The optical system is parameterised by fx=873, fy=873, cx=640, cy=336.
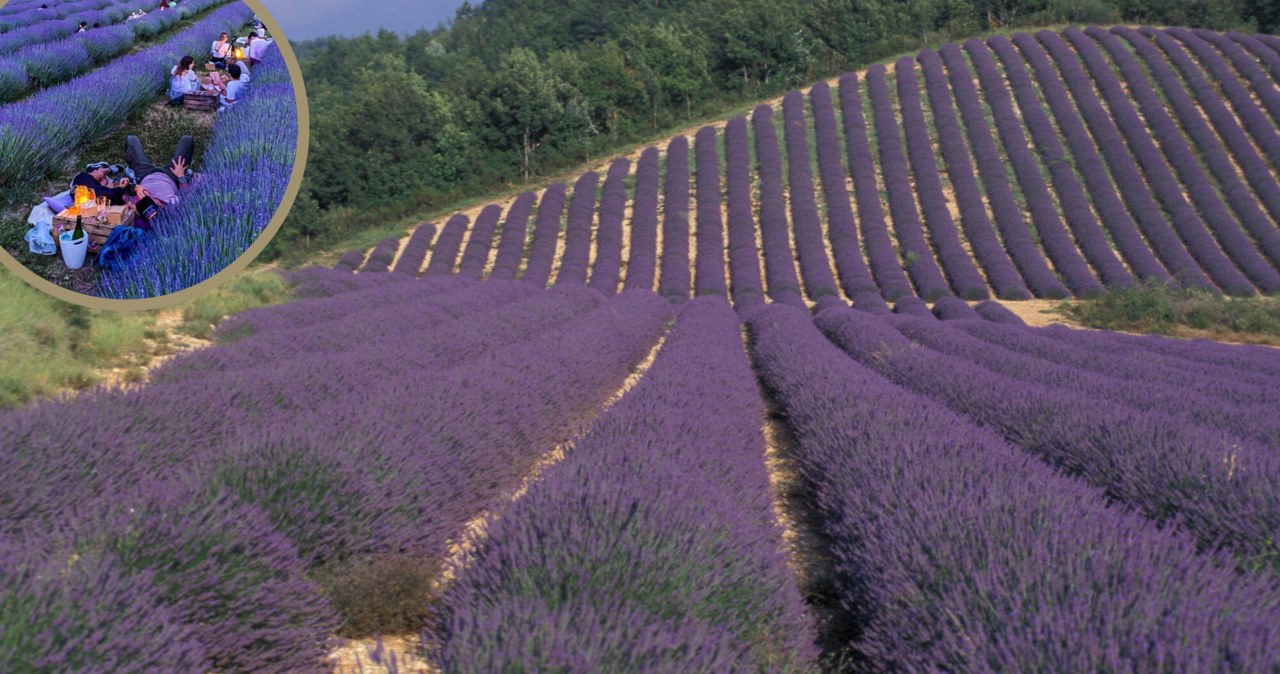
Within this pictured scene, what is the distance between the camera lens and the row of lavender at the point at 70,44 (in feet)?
8.62

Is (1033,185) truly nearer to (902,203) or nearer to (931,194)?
(931,194)

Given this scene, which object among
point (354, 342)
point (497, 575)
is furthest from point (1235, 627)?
point (354, 342)

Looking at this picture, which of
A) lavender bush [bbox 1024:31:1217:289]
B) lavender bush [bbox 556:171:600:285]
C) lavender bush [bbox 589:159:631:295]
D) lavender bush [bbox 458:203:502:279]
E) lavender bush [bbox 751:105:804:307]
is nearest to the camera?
lavender bush [bbox 751:105:804:307]

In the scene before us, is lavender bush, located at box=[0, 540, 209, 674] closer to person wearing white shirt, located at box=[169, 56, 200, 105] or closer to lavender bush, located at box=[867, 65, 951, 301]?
person wearing white shirt, located at box=[169, 56, 200, 105]

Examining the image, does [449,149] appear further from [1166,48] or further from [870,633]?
[870,633]

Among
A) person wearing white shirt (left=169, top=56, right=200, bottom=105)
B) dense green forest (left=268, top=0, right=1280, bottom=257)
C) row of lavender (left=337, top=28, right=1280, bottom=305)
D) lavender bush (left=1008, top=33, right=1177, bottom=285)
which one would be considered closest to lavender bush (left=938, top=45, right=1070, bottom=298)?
row of lavender (left=337, top=28, right=1280, bottom=305)

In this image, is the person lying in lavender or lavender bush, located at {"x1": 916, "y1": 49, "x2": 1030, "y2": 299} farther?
lavender bush, located at {"x1": 916, "y1": 49, "x2": 1030, "y2": 299}

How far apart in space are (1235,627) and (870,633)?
107 centimetres

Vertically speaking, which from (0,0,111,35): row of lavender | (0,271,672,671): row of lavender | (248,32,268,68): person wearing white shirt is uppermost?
(0,0,111,35): row of lavender

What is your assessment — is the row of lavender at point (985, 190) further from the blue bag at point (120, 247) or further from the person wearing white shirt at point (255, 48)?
the blue bag at point (120, 247)

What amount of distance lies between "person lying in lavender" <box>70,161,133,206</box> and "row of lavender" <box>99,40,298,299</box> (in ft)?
0.39

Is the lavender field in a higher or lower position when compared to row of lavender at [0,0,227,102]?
lower

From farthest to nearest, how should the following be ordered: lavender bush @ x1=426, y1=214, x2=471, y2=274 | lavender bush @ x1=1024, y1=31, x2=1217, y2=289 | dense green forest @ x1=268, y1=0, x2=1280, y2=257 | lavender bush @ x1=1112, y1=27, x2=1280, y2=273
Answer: dense green forest @ x1=268, y1=0, x2=1280, y2=257, lavender bush @ x1=1112, y1=27, x2=1280, y2=273, lavender bush @ x1=426, y1=214, x2=471, y2=274, lavender bush @ x1=1024, y1=31, x2=1217, y2=289

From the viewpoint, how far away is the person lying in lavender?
2.48 m
